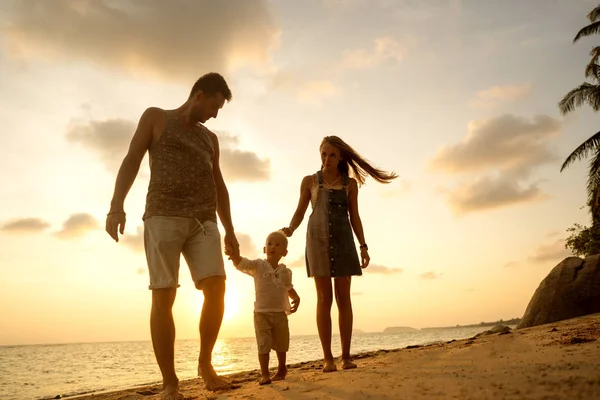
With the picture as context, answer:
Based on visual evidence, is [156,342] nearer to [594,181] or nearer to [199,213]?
[199,213]

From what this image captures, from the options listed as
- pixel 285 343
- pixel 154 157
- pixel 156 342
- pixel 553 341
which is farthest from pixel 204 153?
pixel 553 341

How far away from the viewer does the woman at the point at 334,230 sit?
495cm

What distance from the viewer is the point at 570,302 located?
1063 cm

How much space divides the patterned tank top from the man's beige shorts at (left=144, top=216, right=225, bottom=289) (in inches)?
3.0

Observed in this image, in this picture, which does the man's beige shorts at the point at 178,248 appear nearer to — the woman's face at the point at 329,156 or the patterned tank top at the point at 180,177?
the patterned tank top at the point at 180,177

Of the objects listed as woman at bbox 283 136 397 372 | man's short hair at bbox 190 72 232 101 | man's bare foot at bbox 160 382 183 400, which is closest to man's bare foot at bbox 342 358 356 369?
woman at bbox 283 136 397 372

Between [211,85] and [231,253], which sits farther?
[231,253]

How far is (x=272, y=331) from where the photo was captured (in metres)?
4.55

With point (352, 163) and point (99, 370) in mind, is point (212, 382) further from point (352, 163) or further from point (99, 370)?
point (99, 370)

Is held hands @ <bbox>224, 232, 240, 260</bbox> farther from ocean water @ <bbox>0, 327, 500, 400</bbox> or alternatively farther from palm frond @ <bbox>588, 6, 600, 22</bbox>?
palm frond @ <bbox>588, 6, 600, 22</bbox>

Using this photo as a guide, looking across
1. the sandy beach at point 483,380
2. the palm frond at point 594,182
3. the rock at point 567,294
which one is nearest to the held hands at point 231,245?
the sandy beach at point 483,380

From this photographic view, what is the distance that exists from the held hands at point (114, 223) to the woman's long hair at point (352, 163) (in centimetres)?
265

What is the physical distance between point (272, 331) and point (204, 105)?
88.8 inches

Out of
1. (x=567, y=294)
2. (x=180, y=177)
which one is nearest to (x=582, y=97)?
(x=567, y=294)
